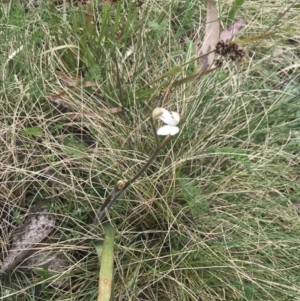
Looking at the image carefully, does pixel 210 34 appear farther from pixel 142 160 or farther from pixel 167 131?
pixel 167 131

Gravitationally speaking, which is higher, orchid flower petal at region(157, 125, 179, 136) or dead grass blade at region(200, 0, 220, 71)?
orchid flower petal at region(157, 125, 179, 136)

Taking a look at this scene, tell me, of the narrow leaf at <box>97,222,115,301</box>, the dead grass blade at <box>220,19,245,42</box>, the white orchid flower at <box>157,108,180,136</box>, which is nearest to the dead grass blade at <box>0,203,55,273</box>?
the narrow leaf at <box>97,222,115,301</box>

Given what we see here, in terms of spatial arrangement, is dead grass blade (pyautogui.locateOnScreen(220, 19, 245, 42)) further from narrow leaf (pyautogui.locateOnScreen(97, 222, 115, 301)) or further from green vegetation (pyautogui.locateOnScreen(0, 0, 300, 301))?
narrow leaf (pyautogui.locateOnScreen(97, 222, 115, 301))

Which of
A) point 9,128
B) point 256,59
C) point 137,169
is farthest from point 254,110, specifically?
Result: point 9,128

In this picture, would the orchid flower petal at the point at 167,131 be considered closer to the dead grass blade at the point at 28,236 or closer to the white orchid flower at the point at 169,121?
the white orchid flower at the point at 169,121

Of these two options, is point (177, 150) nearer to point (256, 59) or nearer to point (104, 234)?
point (104, 234)

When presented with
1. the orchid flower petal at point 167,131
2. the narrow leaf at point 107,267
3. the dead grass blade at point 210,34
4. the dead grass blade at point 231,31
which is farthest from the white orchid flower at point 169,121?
the dead grass blade at point 231,31

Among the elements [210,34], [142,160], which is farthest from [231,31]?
[142,160]

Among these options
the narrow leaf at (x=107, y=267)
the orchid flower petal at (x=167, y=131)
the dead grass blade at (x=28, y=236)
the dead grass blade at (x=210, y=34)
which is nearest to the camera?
the orchid flower petal at (x=167, y=131)
